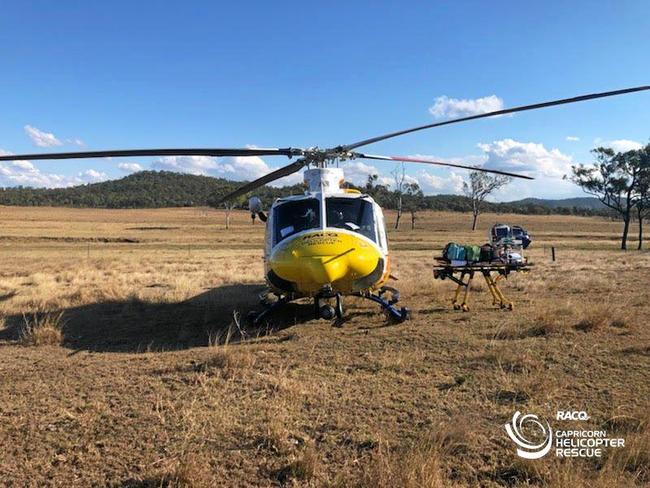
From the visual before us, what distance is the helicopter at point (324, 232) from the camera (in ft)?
26.2

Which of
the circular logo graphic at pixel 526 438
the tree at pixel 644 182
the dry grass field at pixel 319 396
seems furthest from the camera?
the tree at pixel 644 182

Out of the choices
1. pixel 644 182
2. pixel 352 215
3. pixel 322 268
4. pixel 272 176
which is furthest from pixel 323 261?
pixel 644 182

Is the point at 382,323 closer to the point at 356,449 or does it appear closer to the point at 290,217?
the point at 290,217

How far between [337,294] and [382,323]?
141cm

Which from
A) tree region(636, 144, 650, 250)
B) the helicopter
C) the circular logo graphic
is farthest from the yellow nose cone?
tree region(636, 144, 650, 250)

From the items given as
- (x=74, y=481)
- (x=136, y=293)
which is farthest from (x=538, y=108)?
(x=136, y=293)

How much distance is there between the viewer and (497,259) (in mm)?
11016

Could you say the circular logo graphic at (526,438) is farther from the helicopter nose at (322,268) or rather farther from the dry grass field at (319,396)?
the helicopter nose at (322,268)

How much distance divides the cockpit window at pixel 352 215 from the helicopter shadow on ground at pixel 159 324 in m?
2.12

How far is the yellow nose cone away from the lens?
7.93 m

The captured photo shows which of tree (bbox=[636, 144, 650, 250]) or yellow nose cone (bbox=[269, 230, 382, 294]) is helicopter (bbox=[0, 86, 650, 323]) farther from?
tree (bbox=[636, 144, 650, 250])

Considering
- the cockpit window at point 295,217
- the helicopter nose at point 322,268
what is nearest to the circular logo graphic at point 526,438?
the helicopter nose at point 322,268

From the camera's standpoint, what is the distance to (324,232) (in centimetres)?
870

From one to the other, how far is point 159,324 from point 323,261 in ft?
13.4
